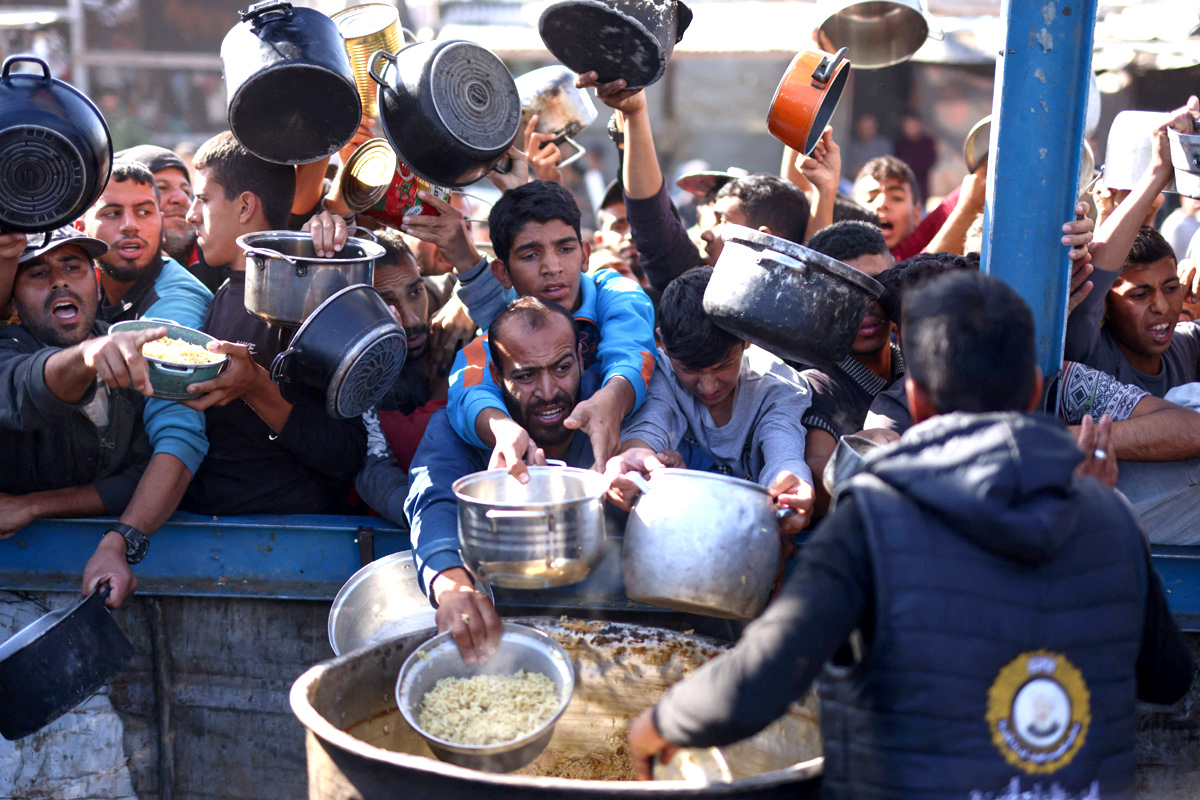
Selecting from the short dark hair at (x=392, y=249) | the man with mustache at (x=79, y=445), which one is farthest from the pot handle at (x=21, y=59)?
the short dark hair at (x=392, y=249)

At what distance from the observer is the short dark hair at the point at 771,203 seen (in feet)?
14.9

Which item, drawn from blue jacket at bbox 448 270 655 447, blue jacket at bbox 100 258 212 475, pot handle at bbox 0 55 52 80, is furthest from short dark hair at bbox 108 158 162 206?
blue jacket at bbox 448 270 655 447

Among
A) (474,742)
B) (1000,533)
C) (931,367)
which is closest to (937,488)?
(1000,533)

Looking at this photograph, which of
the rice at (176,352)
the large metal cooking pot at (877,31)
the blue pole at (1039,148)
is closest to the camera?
the blue pole at (1039,148)

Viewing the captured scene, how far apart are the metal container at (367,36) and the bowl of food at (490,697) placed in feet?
8.15

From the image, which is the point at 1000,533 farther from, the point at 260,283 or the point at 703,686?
the point at 260,283

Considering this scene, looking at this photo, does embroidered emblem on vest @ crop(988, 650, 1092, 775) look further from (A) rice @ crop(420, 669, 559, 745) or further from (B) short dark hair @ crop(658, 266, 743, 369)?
(B) short dark hair @ crop(658, 266, 743, 369)

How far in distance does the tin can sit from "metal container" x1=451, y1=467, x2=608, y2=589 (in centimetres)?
174

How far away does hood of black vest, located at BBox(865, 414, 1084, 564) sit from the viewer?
173 cm

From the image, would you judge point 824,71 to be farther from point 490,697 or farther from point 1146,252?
point 490,697

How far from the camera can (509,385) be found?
10.7 feet

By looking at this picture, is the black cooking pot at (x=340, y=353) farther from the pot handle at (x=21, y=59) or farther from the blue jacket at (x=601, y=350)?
the pot handle at (x=21, y=59)

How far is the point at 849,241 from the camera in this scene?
386cm

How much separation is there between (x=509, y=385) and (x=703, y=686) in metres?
1.60
